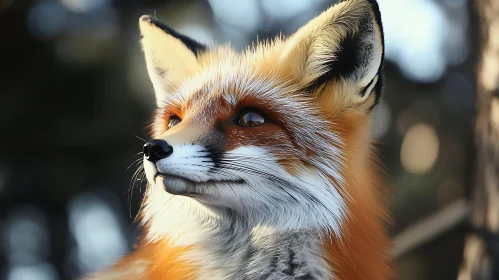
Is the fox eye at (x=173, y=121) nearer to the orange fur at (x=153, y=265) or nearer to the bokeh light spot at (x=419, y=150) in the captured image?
the orange fur at (x=153, y=265)

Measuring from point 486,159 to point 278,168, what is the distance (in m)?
1.04

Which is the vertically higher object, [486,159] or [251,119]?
[251,119]

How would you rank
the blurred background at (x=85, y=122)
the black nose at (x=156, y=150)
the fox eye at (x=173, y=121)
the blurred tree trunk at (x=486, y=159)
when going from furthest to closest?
1. the blurred background at (x=85, y=122)
2. the blurred tree trunk at (x=486, y=159)
3. the fox eye at (x=173, y=121)
4. the black nose at (x=156, y=150)

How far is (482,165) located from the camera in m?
2.06

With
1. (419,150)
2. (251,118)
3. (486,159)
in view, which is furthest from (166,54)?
(419,150)

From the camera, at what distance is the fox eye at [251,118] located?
57.3 inches

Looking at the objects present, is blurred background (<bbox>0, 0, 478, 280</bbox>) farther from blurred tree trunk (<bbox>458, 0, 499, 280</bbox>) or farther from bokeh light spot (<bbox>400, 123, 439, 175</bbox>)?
blurred tree trunk (<bbox>458, 0, 499, 280</bbox>)

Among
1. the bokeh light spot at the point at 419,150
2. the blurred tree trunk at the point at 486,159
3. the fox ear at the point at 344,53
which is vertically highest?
the fox ear at the point at 344,53

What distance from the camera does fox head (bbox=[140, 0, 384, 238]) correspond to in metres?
1.37

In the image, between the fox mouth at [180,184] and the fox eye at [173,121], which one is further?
the fox eye at [173,121]

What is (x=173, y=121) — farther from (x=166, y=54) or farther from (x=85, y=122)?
(x=85, y=122)

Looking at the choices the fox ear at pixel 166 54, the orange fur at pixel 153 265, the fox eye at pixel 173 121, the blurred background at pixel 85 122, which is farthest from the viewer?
the blurred background at pixel 85 122

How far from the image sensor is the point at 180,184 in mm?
1316

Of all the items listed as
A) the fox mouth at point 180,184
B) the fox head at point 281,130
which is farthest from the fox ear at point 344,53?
the fox mouth at point 180,184
